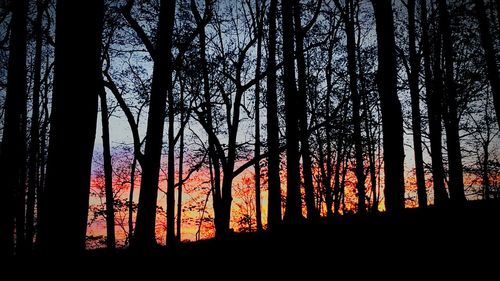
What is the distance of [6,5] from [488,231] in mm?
13664

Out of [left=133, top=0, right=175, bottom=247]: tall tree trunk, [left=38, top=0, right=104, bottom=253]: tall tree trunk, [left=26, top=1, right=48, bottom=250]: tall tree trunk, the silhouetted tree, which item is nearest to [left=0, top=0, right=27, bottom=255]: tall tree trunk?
[left=26, top=1, right=48, bottom=250]: tall tree trunk

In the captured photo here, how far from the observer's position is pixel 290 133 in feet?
36.4

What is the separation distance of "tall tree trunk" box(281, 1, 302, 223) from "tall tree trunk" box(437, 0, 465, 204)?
22.7 ft

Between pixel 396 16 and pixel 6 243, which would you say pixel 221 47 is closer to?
pixel 396 16

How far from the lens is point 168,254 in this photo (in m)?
6.75

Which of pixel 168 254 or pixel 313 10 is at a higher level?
pixel 313 10

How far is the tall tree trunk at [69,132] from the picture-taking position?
3.91 metres

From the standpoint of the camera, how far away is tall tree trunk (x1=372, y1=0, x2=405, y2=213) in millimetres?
7375

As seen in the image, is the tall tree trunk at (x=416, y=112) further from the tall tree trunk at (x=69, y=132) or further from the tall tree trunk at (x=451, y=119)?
the tall tree trunk at (x=69, y=132)

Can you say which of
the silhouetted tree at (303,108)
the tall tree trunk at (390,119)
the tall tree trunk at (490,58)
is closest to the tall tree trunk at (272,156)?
the silhouetted tree at (303,108)

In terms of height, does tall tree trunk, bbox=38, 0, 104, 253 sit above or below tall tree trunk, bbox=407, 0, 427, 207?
below

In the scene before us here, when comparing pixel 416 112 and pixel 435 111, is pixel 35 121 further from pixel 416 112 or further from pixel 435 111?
pixel 435 111

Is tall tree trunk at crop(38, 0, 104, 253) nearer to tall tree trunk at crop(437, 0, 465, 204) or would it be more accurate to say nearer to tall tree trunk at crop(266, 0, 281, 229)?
tall tree trunk at crop(266, 0, 281, 229)

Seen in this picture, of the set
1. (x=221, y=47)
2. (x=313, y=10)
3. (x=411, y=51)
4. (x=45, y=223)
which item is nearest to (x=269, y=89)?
(x=313, y=10)
